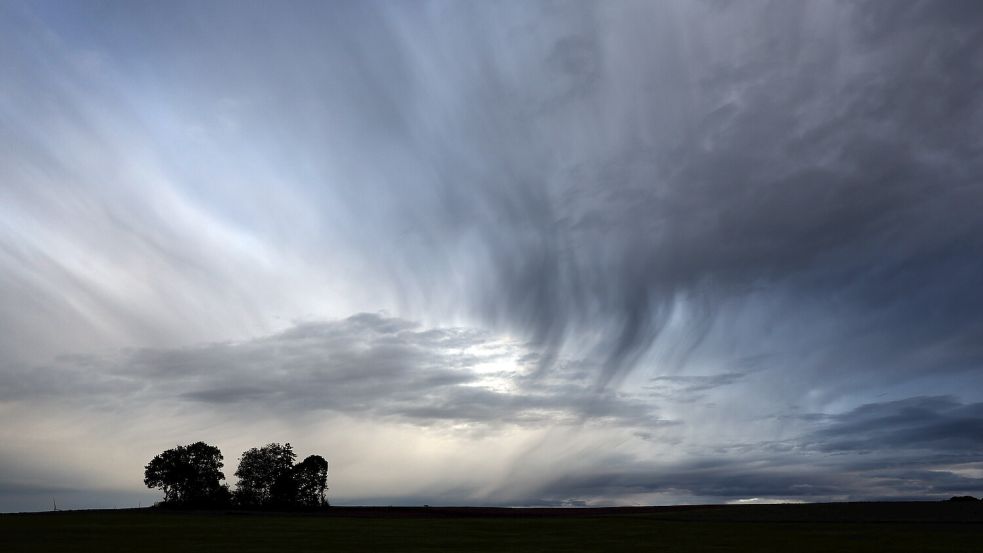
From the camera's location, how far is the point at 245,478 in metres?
168

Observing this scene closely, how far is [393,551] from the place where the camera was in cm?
4675

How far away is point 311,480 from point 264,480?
1233cm

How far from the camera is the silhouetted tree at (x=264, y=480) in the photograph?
547ft

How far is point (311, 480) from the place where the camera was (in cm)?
17375

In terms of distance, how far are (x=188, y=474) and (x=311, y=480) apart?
34865mm

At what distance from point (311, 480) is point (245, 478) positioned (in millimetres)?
17016

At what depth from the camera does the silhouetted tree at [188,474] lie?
17438cm

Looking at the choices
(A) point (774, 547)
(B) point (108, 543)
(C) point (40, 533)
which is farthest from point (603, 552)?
(C) point (40, 533)

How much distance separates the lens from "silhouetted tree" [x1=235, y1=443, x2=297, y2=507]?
166750mm

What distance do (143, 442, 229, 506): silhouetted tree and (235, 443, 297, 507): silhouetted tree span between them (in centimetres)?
951

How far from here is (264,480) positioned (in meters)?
168

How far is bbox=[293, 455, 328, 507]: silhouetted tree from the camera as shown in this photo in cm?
17075

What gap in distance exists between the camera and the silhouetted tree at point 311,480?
17075 cm

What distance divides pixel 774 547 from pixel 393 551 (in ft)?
95.3
